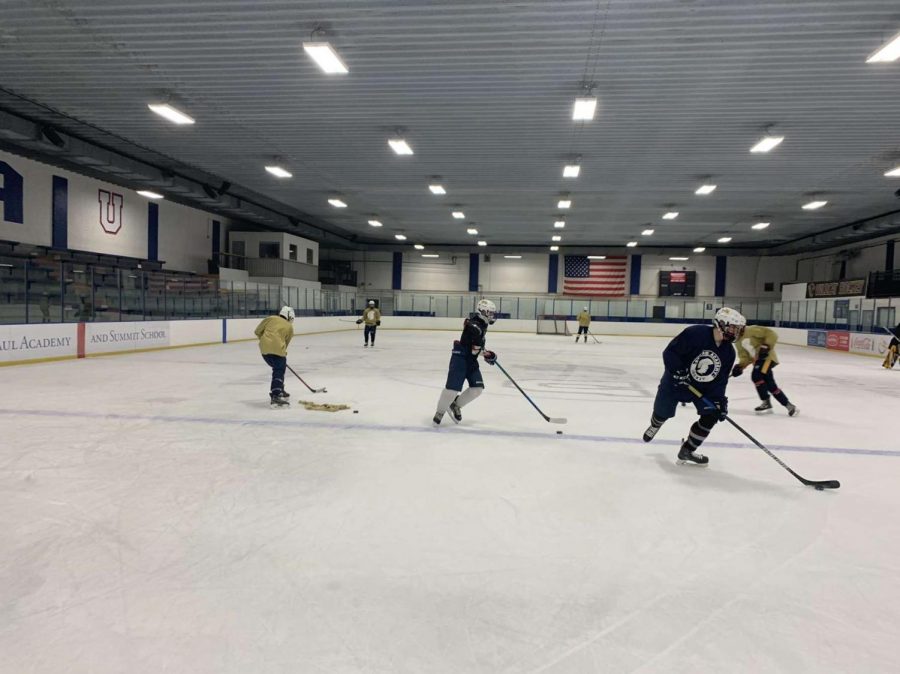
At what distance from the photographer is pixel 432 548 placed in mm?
2836

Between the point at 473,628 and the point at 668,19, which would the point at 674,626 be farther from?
the point at 668,19

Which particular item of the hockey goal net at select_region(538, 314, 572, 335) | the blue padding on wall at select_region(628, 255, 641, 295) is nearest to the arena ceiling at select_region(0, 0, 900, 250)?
the hockey goal net at select_region(538, 314, 572, 335)

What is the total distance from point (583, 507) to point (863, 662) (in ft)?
5.50

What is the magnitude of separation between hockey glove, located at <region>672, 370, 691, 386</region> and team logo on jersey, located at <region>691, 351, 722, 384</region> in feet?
0.21

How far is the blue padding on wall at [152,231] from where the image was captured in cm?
2067

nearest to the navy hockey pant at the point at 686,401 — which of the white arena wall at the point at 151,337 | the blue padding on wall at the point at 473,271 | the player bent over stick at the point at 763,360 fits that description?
the player bent over stick at the point at 763,360

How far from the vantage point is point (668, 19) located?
6.82 metres

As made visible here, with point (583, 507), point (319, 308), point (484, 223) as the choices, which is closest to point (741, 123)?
Answer: point (583, 507)

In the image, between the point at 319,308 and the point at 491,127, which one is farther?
the point at 319,308

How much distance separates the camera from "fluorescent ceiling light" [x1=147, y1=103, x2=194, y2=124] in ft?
33.4

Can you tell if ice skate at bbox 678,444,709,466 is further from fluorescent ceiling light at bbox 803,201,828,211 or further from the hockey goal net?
the hockey goal net

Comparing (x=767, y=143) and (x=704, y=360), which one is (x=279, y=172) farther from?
(x=704, y=360)

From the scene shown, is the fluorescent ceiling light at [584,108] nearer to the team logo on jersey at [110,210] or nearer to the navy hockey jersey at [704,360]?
the navy hockey jersey at [704,360]

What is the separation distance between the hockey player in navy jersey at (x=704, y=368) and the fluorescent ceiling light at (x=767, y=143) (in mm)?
9240
